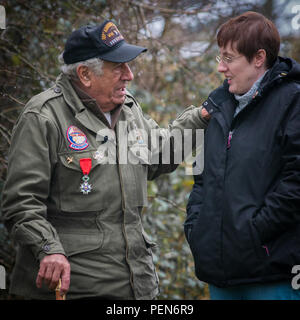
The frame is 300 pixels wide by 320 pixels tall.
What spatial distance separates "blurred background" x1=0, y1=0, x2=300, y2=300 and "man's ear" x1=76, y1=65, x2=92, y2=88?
100 centimetres

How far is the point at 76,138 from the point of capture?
257cm

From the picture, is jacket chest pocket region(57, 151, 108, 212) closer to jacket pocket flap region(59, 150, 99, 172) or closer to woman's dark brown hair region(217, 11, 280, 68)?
jacket pocket flap region(59, 150, 99, 172)

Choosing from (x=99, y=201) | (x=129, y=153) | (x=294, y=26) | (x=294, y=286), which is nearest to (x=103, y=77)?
(x=129, y=153)

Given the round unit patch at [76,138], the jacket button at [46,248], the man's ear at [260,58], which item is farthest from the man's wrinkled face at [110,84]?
the jacket button at [46,248]

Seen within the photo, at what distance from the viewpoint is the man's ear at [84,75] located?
269 cm

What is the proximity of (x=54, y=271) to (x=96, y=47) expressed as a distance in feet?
4.19

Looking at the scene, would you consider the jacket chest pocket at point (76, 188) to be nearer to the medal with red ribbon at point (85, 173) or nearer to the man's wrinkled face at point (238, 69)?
the medal with red ribbon at point (85, 173)

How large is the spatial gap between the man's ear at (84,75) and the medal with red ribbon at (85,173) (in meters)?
0.47

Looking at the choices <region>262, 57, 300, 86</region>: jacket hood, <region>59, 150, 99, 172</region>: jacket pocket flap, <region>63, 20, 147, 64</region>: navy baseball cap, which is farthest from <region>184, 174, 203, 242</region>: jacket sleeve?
<region>63, 20, 147, 64</region>: navy baseball cap

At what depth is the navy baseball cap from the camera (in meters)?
2.66

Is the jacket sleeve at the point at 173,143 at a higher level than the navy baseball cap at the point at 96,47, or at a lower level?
lower
